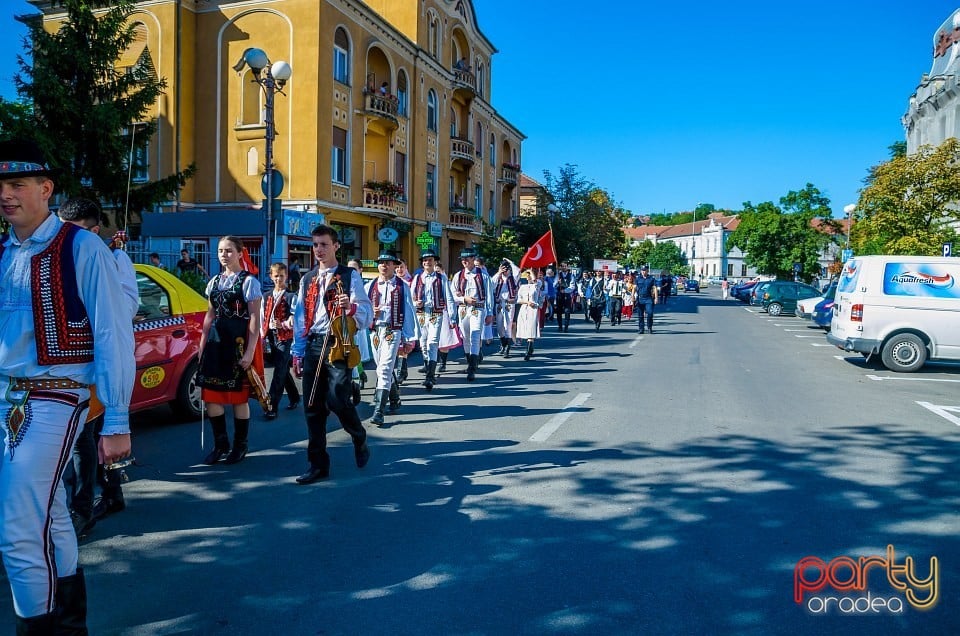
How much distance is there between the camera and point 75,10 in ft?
63.2

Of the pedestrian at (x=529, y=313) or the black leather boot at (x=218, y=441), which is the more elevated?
the pedestrian at (x=529, y=313)

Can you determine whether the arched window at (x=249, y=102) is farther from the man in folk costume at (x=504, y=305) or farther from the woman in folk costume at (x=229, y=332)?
the woman in folk costume at (x=229, y=332)

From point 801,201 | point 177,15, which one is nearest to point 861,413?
point 177,15

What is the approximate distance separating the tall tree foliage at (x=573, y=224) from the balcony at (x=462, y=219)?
3424 mm

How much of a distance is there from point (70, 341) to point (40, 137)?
18.3 meters

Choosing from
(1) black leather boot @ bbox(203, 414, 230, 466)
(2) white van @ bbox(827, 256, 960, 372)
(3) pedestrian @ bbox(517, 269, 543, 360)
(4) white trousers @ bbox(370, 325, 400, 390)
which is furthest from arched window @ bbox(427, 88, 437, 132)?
(1) black leather boot @ bbox(203, 414, 230, 466)

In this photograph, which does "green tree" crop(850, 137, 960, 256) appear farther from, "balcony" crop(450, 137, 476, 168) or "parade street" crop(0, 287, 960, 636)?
"balcony" crop(450, 137, 476, 168)

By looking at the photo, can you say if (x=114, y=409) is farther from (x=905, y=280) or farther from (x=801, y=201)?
(x=801, y=201)

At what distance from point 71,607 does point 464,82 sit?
1432 inches

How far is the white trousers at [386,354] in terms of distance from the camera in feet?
26.3

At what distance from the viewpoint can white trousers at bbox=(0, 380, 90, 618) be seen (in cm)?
274

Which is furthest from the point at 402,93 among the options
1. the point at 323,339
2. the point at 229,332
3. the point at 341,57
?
the point at 323,339

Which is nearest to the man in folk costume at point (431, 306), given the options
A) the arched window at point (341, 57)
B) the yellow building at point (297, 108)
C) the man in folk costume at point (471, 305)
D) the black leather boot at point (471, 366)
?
the man in folk costume at point (471, 305)

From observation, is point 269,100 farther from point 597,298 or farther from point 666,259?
point 666,259
